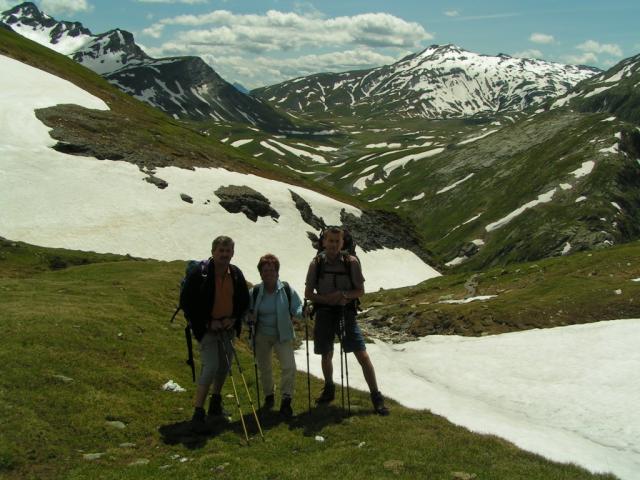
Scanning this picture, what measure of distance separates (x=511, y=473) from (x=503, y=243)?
107m

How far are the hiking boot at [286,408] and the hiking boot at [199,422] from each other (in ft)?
7.48

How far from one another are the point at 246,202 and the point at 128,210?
603 inches

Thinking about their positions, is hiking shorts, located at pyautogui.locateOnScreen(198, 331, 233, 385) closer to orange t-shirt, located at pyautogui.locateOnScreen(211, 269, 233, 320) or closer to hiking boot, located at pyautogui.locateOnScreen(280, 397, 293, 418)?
orange t-shirt, located at pyautogui.locateOnScreen(211, 269, 233, 320)

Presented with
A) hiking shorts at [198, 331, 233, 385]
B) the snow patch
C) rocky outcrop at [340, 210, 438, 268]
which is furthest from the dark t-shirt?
the snow patch

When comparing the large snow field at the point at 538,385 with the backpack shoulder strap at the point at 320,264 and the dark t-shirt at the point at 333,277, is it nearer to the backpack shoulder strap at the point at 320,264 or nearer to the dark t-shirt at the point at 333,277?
the dark t-shirt at the point at 333,277

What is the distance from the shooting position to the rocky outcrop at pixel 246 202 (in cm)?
6612

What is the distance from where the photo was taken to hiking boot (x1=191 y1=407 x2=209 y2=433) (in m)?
14.0

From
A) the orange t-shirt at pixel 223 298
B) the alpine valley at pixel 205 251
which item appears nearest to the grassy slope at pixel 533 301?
the alpine valley at pixel 205 251

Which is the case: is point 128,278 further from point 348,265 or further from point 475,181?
point 475,181

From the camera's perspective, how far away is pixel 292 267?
206 feet

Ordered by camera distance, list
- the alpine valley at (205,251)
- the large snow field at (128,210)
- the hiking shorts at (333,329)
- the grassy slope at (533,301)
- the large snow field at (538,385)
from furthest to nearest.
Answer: the large snow field at (128,210), the grassy slope at (533,301), the large snow field at (538,385), the hiking shorts at (333,329), the alpine valley at (205,251)

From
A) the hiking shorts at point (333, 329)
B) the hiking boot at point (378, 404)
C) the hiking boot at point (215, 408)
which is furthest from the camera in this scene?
A: the hiking boot at point (378, 404)

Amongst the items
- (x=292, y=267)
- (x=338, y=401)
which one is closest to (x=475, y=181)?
(x=292, y=267)

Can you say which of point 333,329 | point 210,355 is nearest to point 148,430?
point 210,355
